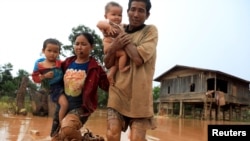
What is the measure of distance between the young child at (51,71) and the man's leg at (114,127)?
739mm

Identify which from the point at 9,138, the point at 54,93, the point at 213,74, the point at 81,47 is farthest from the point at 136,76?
the point at 213,74

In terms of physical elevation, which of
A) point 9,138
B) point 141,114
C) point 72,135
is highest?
point 141,114

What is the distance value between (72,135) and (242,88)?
93.1 ft

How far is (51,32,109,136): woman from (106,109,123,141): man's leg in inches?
19.0

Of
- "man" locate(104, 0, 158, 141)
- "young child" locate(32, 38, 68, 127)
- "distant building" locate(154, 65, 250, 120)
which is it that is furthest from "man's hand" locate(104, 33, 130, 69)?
"distant building" locate(154, 65, 250, 120)

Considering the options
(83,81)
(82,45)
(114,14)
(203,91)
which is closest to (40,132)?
(83,81)

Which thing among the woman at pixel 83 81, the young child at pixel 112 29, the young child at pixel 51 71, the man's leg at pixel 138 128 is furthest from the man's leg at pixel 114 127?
the young child at pixel 51 71

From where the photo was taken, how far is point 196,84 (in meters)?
25.7

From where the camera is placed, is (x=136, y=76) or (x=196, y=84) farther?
(x=196, y=84)

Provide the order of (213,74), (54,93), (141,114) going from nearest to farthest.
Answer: (141,114), (54,93), (213,74)

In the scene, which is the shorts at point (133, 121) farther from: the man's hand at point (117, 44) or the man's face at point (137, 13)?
the man's face at point (137, 13)

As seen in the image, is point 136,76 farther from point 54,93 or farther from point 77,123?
point 54,93

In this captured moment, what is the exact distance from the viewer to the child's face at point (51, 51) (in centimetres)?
313

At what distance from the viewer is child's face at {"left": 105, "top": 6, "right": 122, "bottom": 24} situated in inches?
115
